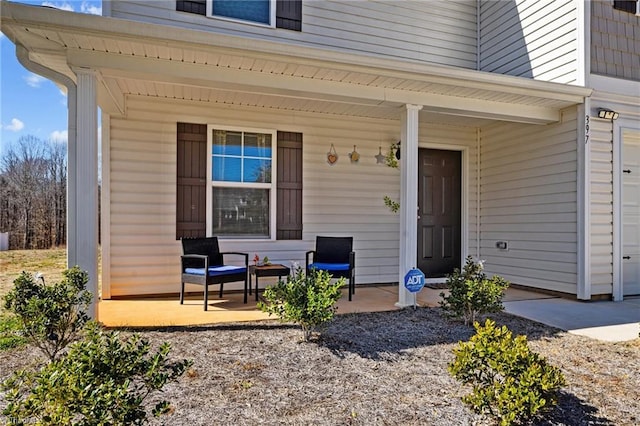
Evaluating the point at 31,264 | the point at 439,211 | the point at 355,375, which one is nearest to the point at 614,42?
the point at 439,211

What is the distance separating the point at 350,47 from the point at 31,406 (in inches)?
219

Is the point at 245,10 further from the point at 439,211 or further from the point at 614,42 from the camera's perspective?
the point at 614,42

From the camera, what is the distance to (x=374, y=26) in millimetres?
5879

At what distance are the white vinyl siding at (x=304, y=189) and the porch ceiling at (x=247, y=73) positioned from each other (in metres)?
0.26

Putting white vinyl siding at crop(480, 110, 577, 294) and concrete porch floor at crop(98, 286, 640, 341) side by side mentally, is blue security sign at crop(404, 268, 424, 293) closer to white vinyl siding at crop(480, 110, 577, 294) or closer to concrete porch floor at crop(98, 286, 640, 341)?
concrete porch floor at crop(98, 286, 640, 341)

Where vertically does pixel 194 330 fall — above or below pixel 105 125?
below

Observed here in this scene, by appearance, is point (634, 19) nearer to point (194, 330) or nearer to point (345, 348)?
point (345, 348)

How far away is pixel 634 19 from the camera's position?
204 inches

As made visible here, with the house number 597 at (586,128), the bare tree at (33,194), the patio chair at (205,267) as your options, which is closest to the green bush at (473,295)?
the patio chair at (205,267)

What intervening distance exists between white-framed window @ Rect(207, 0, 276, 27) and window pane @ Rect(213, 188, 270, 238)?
7.49 ft

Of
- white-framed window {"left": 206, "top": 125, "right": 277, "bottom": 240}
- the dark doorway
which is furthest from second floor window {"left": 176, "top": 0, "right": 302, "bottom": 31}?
the dark doorway

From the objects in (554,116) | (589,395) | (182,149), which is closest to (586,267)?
(554,116)

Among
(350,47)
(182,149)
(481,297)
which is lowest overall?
(481,297)

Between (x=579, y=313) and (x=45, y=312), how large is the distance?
16.1ft
